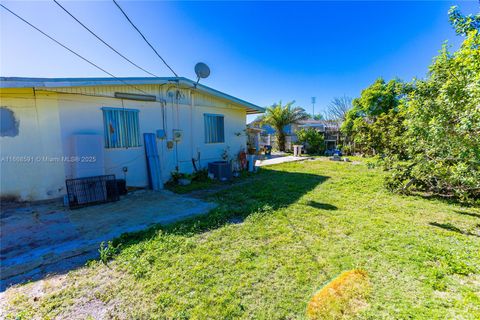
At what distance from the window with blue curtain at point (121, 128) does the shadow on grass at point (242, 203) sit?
3268 millimetres

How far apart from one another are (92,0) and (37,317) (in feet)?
19.0

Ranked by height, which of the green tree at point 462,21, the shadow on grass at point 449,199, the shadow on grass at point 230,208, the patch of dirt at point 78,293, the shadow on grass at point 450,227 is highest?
the green tree at point 462,21

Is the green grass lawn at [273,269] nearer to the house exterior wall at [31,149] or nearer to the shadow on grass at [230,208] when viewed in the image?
the shadow on grass at [230,208]

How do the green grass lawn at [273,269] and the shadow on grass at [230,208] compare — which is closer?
the green grass lawn at [273,269]

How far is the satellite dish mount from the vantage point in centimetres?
739

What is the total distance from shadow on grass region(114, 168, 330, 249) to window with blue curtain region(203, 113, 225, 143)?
2.49 m

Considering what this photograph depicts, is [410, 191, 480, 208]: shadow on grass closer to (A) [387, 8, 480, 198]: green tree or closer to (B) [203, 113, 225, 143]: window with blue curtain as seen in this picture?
(A) [387, 8, 480, 198]: green tree

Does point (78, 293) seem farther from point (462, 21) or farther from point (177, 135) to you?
point (462, 21)

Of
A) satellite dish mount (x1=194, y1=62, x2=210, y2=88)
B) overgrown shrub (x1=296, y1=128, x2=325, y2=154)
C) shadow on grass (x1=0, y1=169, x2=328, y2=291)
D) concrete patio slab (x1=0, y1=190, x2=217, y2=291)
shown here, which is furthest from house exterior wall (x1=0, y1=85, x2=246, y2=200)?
overgrown shrub (x1=296, y1=128, x2=325, y2=154)

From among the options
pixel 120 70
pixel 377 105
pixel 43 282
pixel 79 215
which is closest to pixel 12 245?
pixel 79 215

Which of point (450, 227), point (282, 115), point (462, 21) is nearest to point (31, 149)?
point (462, 21)

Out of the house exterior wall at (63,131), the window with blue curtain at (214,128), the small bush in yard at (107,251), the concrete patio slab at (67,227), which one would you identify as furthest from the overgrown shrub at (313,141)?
the small bush in yard at (107,251)

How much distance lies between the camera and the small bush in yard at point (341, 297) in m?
1.88

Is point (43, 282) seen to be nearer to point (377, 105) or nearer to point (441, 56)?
point (441, 56)
